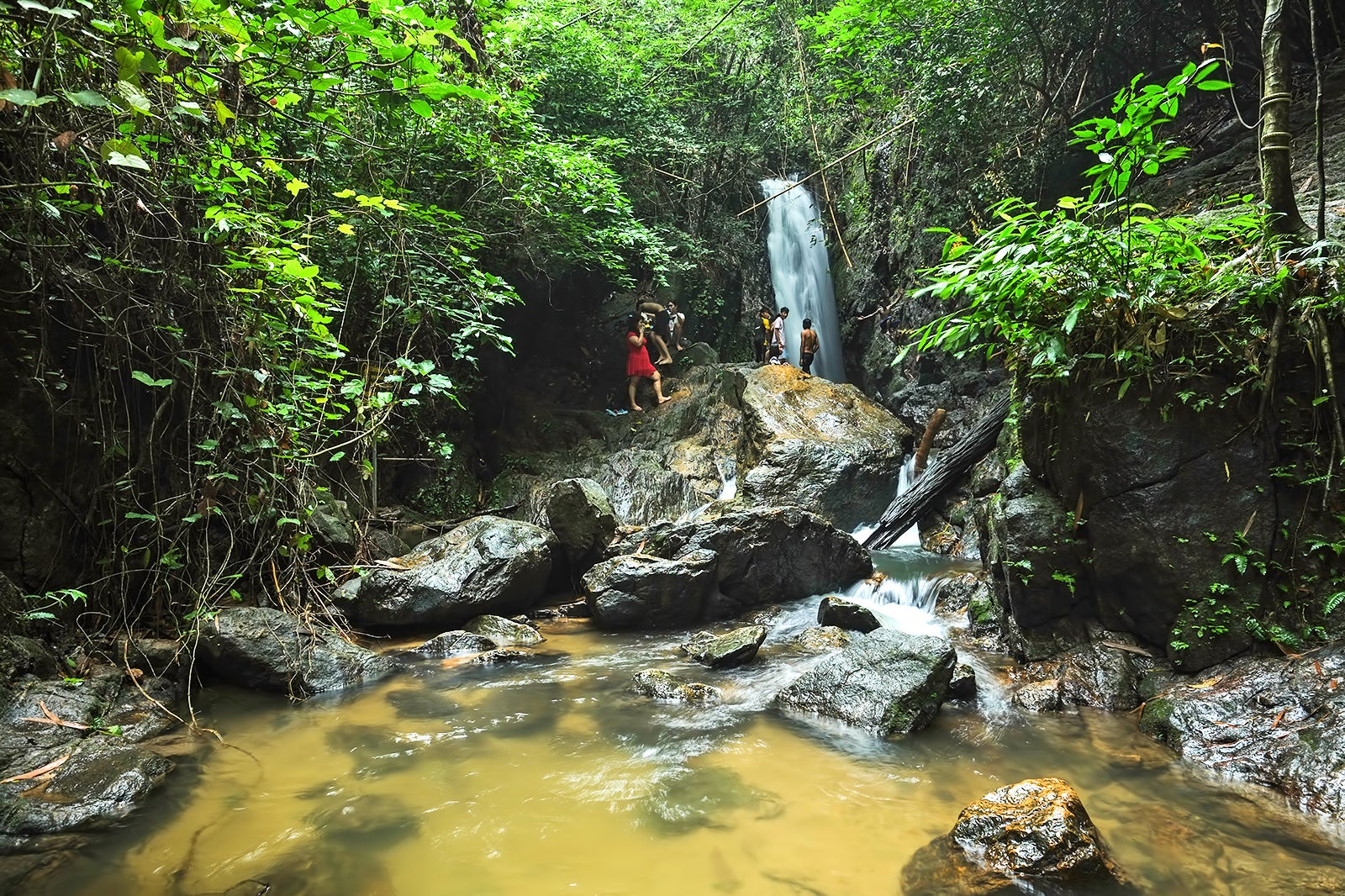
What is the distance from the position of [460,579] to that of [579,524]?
1.78m

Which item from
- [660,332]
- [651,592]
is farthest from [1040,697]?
A: [660,332]

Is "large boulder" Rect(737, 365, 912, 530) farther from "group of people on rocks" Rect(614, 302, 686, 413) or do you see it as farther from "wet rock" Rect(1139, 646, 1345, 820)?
"wet rock" Rect(1139, 646, 1345, 820)

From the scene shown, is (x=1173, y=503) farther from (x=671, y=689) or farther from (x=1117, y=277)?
(x=671, y=689)

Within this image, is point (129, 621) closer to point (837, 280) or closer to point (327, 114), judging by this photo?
point (327, 114)

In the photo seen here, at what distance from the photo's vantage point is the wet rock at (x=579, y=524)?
8.45 metres

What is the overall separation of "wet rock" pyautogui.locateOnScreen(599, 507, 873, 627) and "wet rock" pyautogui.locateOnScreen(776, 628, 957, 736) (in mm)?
2395

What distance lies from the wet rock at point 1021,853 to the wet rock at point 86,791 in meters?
3.68

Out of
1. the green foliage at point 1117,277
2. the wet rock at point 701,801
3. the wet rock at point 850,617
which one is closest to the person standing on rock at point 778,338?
the wet rock at point 850,617

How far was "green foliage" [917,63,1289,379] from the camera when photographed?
4234 mm

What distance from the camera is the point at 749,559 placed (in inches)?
303

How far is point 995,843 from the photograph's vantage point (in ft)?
9.82

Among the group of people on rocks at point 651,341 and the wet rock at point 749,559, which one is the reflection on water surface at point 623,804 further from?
the group of people on rocks at point 651,341

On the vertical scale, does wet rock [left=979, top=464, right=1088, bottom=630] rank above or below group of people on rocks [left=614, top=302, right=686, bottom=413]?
below

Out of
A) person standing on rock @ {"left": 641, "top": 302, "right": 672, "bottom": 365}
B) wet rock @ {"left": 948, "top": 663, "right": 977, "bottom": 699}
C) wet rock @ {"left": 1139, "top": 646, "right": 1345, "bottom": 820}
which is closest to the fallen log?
wet rock @ {"left": 948, "top": 663, "right": 977, "bottom": 699}
